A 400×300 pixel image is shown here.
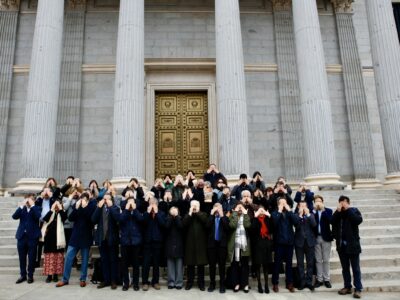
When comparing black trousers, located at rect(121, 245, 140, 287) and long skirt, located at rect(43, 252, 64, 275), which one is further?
long skirt, located at rect(43, 252, 64, 275)

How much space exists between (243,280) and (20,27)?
17.8 meters

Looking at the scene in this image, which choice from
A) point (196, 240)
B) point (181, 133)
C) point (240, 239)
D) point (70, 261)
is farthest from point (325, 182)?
point (70, 261)

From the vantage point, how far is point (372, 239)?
10.9m

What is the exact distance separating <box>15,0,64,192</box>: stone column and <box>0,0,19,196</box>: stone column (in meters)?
4.49

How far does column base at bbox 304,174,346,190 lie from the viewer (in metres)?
13.8

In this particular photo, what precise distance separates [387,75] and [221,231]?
11.4 m

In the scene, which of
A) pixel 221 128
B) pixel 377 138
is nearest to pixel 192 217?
pixel 221 128

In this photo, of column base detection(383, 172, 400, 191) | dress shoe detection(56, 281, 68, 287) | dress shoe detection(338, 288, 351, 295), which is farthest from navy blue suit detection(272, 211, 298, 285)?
column base detection(383, 172, 400, 191)

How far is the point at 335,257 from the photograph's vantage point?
10.0 metres

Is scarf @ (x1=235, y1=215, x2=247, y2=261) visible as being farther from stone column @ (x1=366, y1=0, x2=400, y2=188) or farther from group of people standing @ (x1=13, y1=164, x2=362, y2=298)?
stone column @ (x1=366, y1=0, x2=400, y2=188)

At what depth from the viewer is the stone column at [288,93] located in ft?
60.4

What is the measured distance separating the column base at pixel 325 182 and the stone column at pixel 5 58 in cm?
1410

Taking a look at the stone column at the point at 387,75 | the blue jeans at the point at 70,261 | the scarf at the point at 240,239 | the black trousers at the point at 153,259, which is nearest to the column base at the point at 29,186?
the blue jeans at the point at 70,261

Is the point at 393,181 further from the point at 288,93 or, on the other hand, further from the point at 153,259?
the point at 153,259
